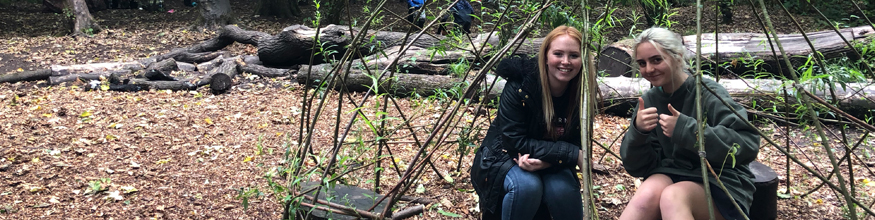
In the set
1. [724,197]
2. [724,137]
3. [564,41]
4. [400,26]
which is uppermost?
[564,41]

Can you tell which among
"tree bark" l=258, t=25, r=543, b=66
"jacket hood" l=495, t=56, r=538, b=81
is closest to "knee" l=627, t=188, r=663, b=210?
"jacket hood" l=495, t=56, r=538, b=81

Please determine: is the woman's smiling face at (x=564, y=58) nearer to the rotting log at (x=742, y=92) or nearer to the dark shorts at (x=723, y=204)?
the dark shorts at (x=723, y=204)

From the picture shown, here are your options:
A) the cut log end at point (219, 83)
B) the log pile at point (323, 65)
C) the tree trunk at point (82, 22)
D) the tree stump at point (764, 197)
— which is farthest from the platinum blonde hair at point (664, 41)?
the tree trunk at point (82, 22)

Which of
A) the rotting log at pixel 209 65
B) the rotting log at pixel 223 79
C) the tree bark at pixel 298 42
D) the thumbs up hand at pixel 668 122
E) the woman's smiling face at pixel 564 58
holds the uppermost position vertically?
the woman's smiling face at pixel 564 58

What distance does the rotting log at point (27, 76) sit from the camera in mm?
7266

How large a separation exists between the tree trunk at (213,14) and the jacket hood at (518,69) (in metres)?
10.5

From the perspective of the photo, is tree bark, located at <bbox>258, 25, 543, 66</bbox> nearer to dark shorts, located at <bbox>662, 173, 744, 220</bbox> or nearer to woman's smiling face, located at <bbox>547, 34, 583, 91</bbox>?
woman's smiling face, located at <bbox>547, 34, 583, 91</bbox>

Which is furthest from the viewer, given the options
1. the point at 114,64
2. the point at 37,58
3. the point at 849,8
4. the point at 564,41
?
the point at 849,8

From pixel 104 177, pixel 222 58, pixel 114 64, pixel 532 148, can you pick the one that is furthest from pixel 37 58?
pixel 532 148

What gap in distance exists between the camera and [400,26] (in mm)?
12641

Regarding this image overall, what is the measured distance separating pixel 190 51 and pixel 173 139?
4933mm

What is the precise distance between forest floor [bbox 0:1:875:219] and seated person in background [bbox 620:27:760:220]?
235mm

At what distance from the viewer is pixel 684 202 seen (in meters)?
2.23

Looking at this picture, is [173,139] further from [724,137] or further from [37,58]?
[37,58]
